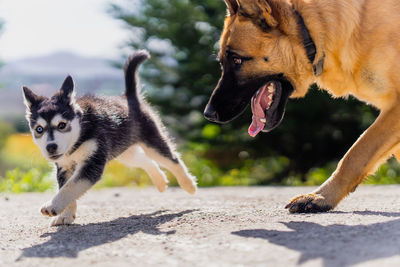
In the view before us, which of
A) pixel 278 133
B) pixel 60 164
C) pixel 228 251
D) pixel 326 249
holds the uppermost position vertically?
pixel 326 249

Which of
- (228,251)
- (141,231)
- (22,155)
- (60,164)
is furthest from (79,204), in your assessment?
(22,155)

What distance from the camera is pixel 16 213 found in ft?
17.5

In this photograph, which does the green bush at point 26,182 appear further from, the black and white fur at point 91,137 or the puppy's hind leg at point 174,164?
the puppy's hind leg at point 174,164

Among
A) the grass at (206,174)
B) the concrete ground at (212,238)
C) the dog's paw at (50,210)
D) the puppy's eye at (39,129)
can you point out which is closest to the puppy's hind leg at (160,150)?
the concrete ground at (212,238)

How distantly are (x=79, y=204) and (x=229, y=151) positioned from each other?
14.5 ft

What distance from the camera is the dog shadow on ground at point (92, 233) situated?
323 cm

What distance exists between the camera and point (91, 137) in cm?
464

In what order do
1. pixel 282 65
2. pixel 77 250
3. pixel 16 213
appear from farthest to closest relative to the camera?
1. pixel 16 213
2. pixel 282 65
3. pixel 77 250

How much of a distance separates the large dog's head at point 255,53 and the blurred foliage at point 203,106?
4.65m

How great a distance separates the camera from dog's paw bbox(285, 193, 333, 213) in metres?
3.88

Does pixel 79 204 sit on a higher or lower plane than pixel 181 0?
lower

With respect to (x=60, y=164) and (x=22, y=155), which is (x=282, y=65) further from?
(x=22, y=155)

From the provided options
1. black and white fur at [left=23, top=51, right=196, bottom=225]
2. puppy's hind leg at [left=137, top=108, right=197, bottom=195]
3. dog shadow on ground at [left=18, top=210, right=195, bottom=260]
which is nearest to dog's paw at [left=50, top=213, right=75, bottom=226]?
black and white fur at [left=23, top=51, right=196, bottom=225]

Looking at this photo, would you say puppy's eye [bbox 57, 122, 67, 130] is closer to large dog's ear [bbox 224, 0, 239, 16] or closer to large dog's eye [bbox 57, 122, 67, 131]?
large dog's eye [bbox 57, 122, 67, 131]
